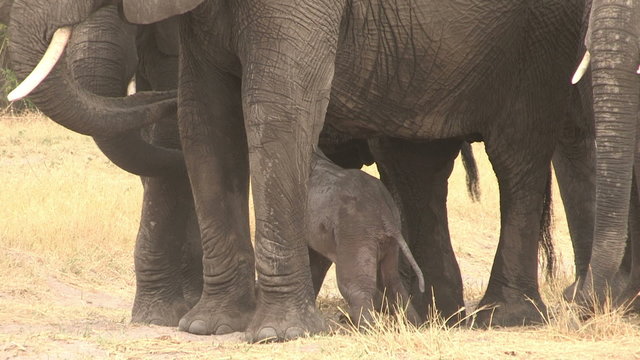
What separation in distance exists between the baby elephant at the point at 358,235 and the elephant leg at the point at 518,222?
0.73 m

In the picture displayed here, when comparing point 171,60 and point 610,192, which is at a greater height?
point 171,60

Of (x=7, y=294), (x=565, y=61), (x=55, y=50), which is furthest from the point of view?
(x=7, y=294)

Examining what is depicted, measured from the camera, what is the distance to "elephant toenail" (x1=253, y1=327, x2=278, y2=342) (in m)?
6.36

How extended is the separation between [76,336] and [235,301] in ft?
2.67

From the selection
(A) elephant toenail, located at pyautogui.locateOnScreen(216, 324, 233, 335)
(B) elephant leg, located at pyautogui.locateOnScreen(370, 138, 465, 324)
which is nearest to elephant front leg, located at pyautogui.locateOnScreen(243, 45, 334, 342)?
(A) elephant toenail, located at pyautogui.locateOnScreen(216, 324, 233, 335)

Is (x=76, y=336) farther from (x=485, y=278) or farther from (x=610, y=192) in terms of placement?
(x=485, y=278)

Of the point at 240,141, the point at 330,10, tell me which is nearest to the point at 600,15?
the point at 330,10

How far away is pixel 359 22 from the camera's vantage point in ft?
22.7

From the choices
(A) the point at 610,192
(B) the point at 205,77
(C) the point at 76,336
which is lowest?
(C) the point at 76,336

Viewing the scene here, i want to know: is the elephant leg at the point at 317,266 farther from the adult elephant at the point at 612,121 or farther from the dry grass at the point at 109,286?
the adult elephant at the point at 612,121

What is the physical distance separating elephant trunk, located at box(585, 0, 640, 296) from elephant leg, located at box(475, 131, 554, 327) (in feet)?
4.50

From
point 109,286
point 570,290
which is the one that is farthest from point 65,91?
point 109,286

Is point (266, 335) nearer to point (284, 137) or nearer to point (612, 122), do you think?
point (284, 137)

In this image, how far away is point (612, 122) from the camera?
6012 millimetres
